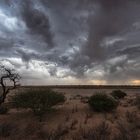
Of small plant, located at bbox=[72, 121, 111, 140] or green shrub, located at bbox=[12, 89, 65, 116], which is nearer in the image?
small plant, located at bbox=[72, 121, 111, 140]

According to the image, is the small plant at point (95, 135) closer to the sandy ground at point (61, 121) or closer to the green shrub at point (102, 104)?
the sandy ground at point (61, 121)

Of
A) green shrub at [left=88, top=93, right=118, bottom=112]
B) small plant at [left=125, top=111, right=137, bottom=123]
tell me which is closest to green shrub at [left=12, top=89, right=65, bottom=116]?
green shrub at [left=88, top=93, right=118, bottom=112]

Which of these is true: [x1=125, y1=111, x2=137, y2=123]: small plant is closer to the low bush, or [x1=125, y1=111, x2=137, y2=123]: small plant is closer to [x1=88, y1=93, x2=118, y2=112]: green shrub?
[x1=88, y1=93, x2=118, y2=112]: green shrub

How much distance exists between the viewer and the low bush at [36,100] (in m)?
22.4

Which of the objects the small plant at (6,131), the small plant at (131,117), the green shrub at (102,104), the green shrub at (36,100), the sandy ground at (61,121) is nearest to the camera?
the small plant at (6,131)

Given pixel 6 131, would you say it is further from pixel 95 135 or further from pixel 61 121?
pixel 95 135

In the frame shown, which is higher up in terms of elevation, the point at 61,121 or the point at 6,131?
the point at 61,121

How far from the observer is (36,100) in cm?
2256

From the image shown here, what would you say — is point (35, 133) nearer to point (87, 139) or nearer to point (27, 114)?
point (87, 139)

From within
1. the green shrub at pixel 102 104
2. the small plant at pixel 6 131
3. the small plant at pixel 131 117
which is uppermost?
the green shrub at pixel 102 104

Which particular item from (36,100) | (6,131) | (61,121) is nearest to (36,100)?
(36,100)

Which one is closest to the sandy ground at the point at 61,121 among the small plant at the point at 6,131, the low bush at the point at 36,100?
the small plant at the point at 6,131

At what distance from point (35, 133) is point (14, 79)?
23.3 ft

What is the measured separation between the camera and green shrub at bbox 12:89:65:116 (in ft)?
73.4
